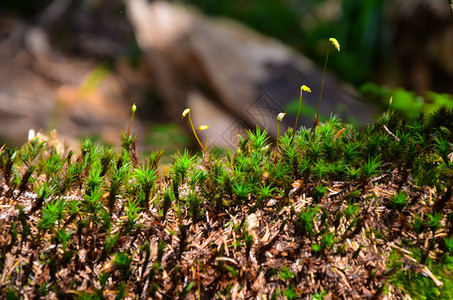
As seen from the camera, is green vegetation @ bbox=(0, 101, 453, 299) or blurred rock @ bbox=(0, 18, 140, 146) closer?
green vegetation @ bbox=(0, 101, 453, 299)

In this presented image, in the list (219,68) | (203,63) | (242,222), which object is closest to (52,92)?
(203,63)

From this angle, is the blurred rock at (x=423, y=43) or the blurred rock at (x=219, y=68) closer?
the blurred rock at (x=219, y=68)

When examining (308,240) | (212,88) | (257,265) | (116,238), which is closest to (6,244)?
(116,238)

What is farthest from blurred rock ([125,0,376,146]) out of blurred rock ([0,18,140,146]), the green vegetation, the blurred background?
the green vegetation

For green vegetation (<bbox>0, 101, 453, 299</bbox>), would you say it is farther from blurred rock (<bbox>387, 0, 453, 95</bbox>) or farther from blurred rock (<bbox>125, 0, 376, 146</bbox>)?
blurred rock (<bbox>387, 0, 453, 95</bbox>)

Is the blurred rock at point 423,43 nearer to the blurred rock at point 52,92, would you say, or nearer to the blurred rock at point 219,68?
the blurred rock at point 219,68

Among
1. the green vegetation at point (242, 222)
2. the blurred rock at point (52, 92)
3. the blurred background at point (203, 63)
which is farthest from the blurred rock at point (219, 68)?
the green vegetation at point (242, 222)
